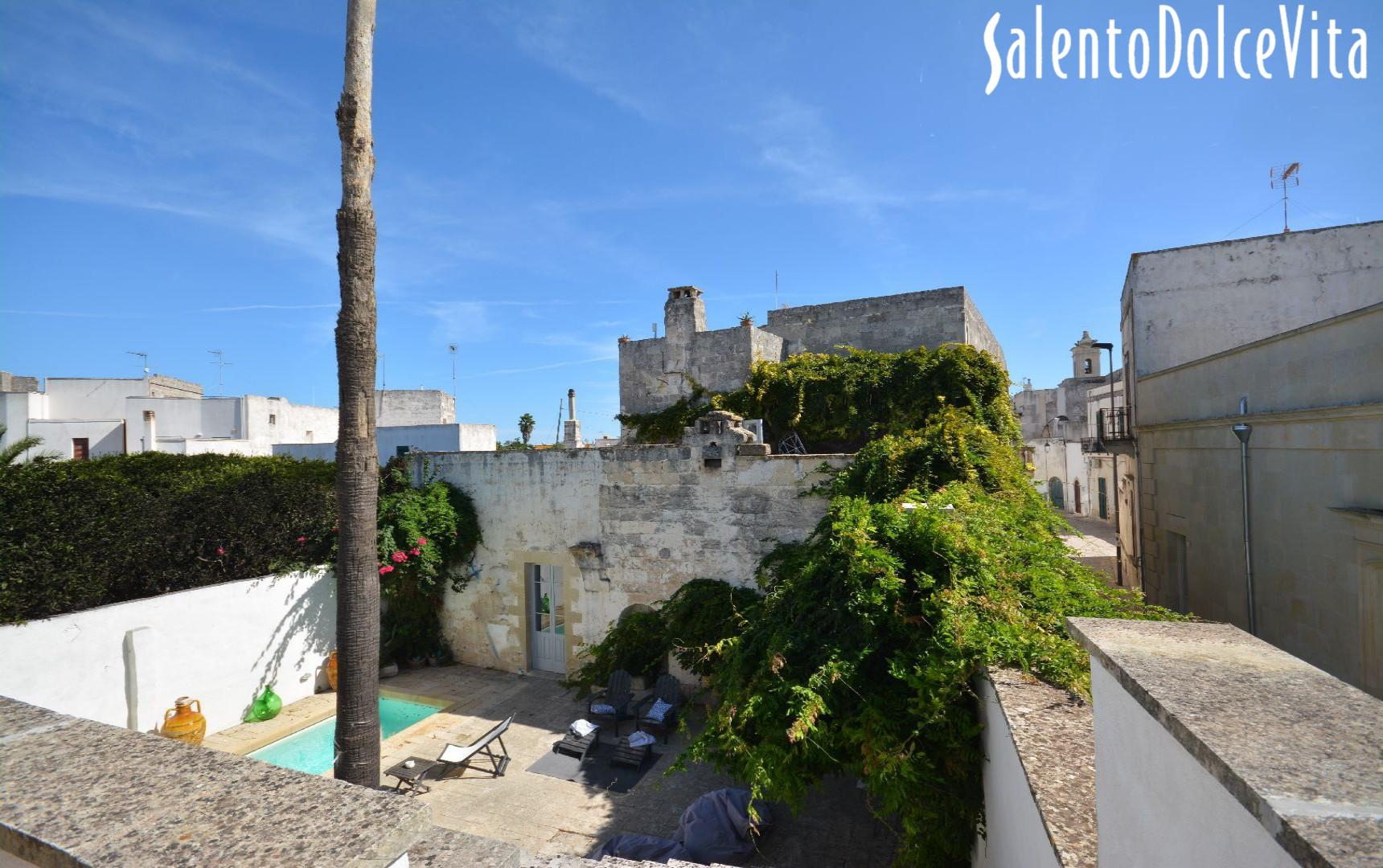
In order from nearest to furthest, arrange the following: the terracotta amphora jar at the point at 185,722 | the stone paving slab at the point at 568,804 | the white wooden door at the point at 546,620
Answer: the stone paving slab at the point at 568,804, the terracotta amphora jar at the point at 185,722, the white wooden door at the point at 546,620

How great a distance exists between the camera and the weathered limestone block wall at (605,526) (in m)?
9.75

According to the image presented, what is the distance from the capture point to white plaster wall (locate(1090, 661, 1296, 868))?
1111 millimetres

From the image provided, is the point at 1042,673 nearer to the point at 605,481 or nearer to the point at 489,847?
the point at 489,847

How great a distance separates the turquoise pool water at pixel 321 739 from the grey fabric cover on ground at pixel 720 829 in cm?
473

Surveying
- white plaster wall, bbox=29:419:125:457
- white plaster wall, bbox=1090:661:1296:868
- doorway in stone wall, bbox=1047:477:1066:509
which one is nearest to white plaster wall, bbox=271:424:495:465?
white plaster wall, bbox=29:419:125:457

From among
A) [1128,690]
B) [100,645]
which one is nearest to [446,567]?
[100,645]

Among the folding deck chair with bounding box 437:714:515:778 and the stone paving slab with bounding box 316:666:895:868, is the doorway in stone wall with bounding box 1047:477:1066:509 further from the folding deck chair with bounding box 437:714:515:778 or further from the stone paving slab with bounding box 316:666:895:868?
the folding deck chair with bounding box 437:714:515:778

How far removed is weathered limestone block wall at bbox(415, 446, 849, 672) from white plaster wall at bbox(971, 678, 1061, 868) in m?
5.89

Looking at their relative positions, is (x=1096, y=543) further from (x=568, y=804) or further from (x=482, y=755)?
(x=482, y=755)

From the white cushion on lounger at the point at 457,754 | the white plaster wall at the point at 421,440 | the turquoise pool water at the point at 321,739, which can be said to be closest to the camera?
the white cushion on lounger at the point at 457,754

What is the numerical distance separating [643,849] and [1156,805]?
567cm

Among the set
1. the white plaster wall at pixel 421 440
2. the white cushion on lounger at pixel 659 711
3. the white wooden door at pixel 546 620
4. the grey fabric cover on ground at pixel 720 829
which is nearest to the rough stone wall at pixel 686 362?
the white wooden door at pixel 546 620

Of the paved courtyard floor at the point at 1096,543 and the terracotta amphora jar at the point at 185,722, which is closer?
the terracotta amphora jar at the point at 185,722

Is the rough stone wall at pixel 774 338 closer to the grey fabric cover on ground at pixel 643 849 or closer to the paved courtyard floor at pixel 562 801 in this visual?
the paved courtyard floor at pixel 562 801
